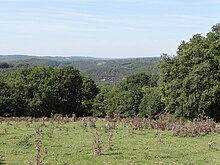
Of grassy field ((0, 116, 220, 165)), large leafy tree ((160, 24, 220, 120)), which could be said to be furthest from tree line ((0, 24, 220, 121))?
grassy field ((0, 116, 220, 165))

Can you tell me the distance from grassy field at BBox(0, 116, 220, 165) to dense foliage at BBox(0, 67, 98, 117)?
30.4 metres

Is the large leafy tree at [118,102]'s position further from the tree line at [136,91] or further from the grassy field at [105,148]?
the grassy field at [105,148]

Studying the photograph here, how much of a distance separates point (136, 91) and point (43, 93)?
60.4 feet

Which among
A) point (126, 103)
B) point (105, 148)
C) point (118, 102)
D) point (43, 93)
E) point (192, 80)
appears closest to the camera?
point (105, 148)

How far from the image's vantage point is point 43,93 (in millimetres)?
51562

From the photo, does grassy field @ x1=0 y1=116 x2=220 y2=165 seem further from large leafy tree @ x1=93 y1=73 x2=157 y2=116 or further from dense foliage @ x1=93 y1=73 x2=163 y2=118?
large leafy tree @ x1=93 y1=73 x2=157 y2=116

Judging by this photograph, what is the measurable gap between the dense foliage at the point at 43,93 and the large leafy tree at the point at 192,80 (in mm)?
21031

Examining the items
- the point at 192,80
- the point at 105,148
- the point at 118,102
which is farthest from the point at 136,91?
the point at 105,148

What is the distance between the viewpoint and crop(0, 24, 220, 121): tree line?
105 feet

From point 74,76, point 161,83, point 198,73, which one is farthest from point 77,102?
point 198,73

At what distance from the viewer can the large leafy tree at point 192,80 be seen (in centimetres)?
3173

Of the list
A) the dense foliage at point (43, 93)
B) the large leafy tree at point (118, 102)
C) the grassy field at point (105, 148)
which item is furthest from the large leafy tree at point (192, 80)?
the large leafy tree at point (118, 102)

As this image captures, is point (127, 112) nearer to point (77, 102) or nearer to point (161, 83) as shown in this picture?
point (77, 102)

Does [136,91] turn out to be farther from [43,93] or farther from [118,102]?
[43,93]
